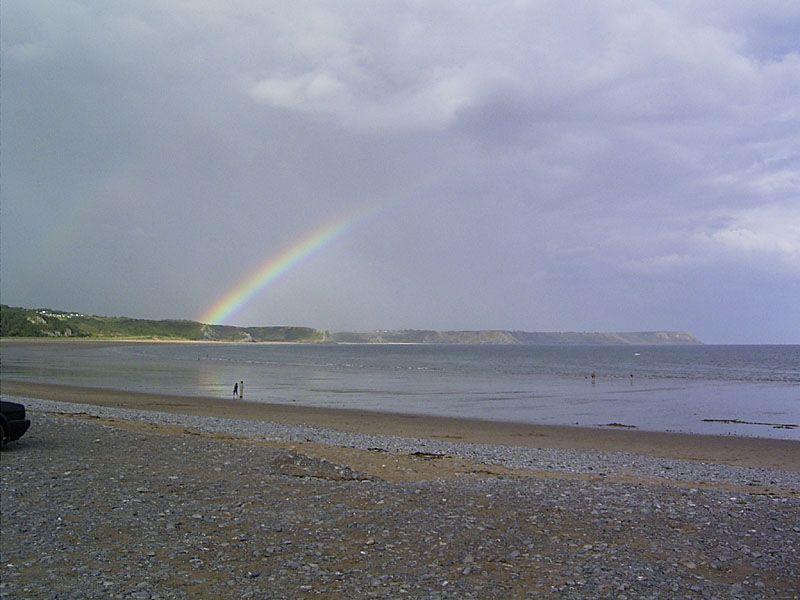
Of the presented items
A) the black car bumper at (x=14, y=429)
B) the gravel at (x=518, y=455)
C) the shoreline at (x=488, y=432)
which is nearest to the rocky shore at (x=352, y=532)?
the black car bumper at (x=14, y=429)

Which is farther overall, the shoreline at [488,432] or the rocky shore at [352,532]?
the shoreline at [488,432]

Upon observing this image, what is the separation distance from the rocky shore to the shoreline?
9.77 metres

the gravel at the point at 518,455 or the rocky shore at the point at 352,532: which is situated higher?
the rocky shore at the point at 352,532

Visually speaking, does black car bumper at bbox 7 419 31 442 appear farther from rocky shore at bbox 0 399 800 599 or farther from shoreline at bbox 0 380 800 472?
shoreline at bbox 0 380 800 472

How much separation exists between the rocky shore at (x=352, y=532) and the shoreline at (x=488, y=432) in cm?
977

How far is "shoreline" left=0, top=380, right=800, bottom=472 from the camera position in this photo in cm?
2517

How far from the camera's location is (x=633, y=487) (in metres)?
13.7

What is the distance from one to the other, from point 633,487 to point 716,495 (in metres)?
1.54

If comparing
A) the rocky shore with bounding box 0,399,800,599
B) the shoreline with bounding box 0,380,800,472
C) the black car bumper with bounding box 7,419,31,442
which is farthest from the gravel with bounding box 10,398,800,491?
the black car bumper with bounding box 7,419,31,442

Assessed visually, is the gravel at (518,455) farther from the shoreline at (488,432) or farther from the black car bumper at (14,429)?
the black car bumper at (14,429)

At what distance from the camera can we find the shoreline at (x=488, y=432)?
82.6ft

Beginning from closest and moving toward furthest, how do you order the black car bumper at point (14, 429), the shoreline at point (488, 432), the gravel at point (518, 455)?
the black car bumper at point (14, 429)
the gravel at point (518, 455)
the shoreline at point (488, 432)

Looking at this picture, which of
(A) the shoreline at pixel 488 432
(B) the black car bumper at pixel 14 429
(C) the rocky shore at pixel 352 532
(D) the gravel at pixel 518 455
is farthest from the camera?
(A) the shoreline at pixel 488 432

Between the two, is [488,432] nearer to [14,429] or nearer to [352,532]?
[14,429]
